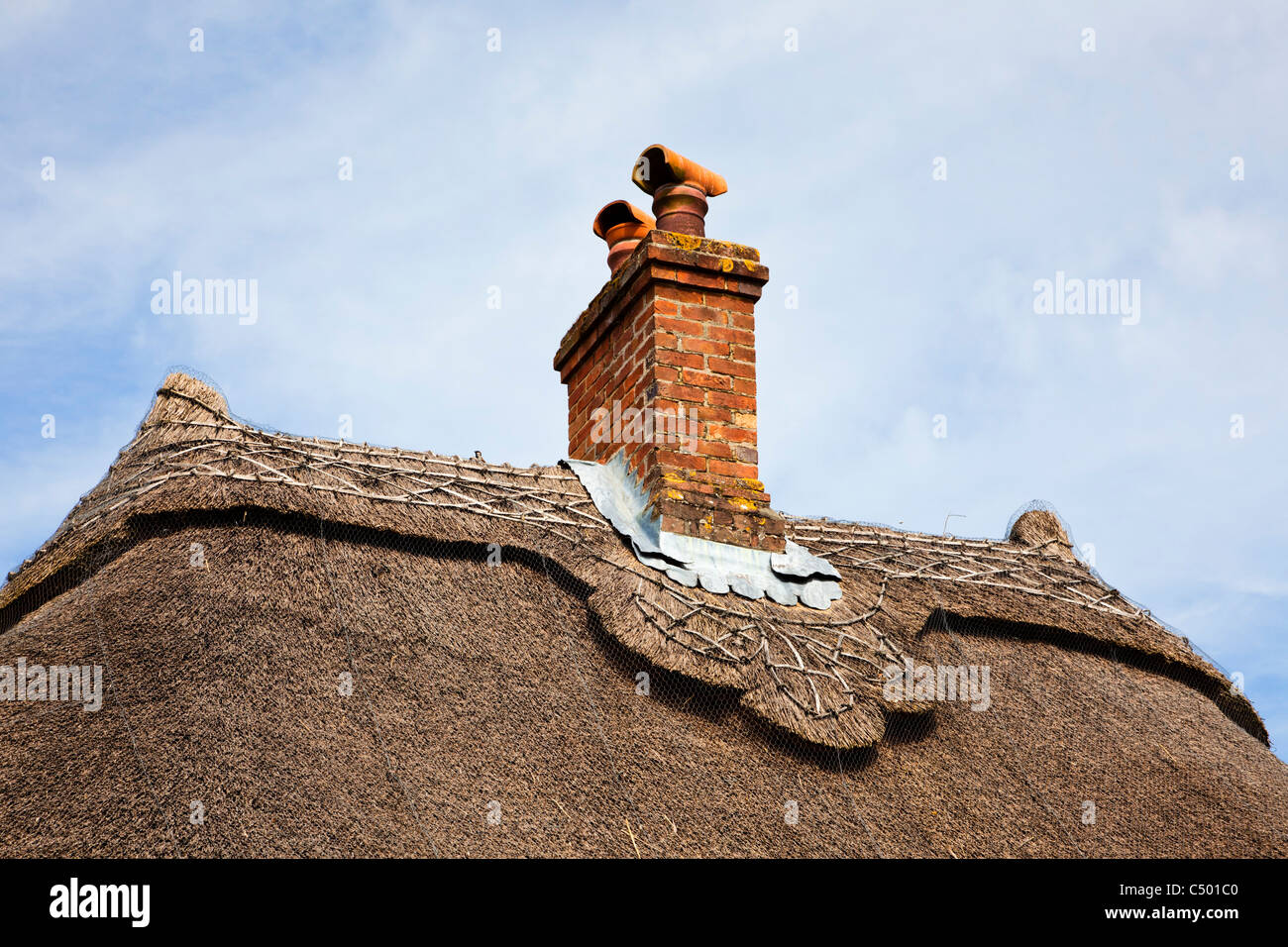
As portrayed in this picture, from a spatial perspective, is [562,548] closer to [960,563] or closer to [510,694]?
[510,694]

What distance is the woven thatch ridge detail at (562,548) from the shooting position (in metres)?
5.02

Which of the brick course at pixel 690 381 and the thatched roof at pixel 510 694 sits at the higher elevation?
the brick course at pixel 690 381

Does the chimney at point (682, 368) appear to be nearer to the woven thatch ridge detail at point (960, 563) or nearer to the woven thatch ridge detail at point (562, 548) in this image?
the woven thatch ridge detail at point (562, 548)

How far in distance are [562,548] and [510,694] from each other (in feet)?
3.07

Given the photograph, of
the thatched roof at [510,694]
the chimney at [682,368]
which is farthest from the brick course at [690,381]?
the thatched roof at [510,694]

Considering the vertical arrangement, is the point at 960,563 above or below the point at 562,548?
below

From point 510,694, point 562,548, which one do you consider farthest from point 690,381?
point 510,694

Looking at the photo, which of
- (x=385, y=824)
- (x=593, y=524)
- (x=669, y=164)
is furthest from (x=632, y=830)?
(x=669, y=164)

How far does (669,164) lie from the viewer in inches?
259

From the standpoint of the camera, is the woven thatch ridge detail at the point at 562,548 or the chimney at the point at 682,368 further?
the chimney at the point at 682,368

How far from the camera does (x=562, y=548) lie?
5.50 m

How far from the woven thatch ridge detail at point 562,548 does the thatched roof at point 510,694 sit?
0.01m
